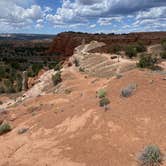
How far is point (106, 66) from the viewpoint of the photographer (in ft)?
91.5

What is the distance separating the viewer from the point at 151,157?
6953 millimetres

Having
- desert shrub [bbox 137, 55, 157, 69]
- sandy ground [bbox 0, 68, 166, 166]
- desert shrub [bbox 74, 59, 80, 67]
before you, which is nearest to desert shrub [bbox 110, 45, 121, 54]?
desert shrub [bbox 74, 59, 80, 67]

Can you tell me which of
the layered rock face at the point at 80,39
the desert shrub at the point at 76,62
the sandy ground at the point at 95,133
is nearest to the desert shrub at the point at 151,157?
the sandy ground at the point at 95,133

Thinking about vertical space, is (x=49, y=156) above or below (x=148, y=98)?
below

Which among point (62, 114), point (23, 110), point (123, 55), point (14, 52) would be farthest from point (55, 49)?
point (62, 114)

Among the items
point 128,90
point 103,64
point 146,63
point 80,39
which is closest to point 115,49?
point 103,64

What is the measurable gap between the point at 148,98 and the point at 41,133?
4.21 meters

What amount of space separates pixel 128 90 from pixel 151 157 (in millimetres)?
4806

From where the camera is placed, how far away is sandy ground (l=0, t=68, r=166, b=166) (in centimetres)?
771

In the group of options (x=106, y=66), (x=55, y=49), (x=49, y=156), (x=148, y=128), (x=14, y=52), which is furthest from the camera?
(x=14, y=52)

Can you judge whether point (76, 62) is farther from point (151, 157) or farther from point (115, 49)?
point (151, 157)

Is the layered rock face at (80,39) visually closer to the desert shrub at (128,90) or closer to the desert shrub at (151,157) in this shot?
the desert shrub at (128,90)

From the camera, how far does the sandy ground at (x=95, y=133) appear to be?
7.71 m

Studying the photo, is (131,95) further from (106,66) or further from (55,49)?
(55,49)
